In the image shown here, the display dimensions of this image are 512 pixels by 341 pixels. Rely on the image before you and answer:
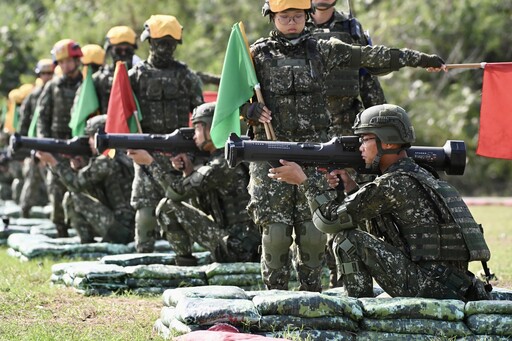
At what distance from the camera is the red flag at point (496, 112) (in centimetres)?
894

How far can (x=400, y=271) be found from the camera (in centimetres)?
714

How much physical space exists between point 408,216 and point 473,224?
15.8 inches

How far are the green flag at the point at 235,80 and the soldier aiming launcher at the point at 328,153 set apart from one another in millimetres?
846

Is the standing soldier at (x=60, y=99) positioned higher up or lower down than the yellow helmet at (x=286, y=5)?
higher up

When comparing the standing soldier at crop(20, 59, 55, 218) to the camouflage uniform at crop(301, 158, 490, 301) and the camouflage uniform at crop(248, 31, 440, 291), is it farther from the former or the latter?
the camouflage uniform at crop(301, 158, 490, 301)

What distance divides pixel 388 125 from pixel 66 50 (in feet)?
26.3

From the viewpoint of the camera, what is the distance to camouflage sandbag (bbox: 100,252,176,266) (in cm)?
1009

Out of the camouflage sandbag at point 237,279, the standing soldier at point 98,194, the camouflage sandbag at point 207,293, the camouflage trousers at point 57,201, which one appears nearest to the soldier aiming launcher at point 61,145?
the standing soldier at point 98,194

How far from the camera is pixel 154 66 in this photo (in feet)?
38.3

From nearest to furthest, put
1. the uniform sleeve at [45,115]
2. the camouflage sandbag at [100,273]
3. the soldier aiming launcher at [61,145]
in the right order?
the camouflage sandbag at [100,273], the soldier aiming launcher at [61,145], the uniform sleeve at [45,115]

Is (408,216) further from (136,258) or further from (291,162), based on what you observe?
(136,258)

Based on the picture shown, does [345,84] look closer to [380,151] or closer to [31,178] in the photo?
[380,151]

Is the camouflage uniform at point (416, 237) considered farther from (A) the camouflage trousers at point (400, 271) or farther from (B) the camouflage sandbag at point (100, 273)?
(B) the camouflage sandbag at point (100, 273)

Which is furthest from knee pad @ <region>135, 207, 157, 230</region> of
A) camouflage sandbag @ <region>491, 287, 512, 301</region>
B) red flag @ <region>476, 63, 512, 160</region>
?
camouflage sandbag @ <region>491, 287, 512, 301</region>
